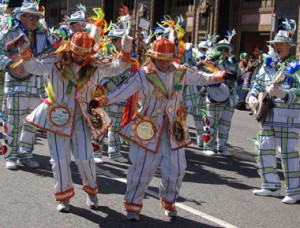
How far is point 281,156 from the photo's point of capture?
627 centimetres

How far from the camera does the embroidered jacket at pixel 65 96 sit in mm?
5188

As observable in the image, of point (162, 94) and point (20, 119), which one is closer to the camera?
point (162, 94)

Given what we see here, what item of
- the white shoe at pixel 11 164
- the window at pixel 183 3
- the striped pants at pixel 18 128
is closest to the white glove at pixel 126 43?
the striped pants at pixel 18 128

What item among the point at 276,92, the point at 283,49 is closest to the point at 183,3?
the point at 283,49

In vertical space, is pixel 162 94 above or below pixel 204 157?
above

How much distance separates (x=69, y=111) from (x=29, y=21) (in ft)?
7.06

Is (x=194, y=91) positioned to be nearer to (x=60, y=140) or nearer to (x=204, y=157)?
(x=204, y=157)

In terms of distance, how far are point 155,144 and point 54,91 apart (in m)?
1.14

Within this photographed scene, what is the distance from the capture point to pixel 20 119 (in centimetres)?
711

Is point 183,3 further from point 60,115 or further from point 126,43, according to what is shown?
point 60,115

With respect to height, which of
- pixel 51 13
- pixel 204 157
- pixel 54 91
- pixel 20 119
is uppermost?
pixel 51 13

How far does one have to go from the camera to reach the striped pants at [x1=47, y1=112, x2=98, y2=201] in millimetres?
5184

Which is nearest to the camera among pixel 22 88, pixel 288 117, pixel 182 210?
pixel 182 210

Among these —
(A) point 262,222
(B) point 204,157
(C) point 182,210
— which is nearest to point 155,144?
(C) point 182,210
